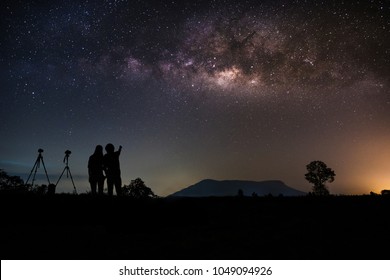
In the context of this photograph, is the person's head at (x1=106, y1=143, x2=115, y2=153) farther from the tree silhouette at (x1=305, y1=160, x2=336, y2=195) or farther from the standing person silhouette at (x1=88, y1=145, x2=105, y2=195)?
the tree silhouette at (x1=305, y1=160, x2=336, y2=195)

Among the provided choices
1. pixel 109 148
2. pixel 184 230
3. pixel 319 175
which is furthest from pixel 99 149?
pixel 319 175

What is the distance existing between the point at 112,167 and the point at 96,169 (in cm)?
69

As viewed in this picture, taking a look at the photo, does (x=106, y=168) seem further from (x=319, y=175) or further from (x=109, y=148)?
(x=319, y=175)

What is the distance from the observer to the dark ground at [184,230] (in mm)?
4488

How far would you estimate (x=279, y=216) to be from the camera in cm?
764

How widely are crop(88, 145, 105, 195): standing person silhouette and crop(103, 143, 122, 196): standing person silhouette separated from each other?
0.33 m

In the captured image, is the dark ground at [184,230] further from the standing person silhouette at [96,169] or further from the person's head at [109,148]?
the person's head at [109,148]

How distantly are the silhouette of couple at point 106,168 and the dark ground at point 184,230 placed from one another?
1483mm

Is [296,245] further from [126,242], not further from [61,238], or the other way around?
[61,238]

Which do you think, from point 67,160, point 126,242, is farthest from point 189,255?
point 67,160

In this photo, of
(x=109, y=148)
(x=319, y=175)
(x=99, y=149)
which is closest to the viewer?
(x=109, y=148)

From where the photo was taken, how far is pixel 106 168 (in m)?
9.77

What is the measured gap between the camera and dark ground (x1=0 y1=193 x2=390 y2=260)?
4.49 metres

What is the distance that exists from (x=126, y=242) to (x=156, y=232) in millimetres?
953
